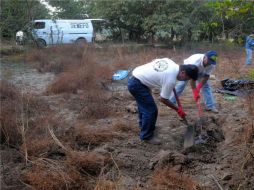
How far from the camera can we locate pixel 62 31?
67.0 feet

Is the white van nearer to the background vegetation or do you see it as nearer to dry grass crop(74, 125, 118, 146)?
the background vegetation

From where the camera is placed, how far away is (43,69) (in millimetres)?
13742

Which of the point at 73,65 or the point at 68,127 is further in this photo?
the point at 73,65

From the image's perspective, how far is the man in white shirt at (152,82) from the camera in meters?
5.24

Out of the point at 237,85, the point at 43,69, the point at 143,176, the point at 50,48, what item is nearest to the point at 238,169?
the point at 143,176

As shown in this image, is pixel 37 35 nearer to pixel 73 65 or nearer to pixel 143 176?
pixel 73 65

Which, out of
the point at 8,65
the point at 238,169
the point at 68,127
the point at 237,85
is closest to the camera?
the point at 238,169

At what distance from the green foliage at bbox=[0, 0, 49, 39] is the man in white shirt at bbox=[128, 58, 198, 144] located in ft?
43.2

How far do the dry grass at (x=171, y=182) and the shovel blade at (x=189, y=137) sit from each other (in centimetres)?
114

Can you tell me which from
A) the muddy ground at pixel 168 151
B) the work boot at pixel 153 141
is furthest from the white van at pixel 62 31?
the work boot at pixel 153 141

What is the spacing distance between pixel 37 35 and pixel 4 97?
11.2 m

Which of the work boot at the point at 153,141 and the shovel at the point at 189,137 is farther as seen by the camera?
the work boot at the point at 153,141

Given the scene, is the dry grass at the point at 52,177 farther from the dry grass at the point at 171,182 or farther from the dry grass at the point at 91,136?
the dry grass at the point at 91,136

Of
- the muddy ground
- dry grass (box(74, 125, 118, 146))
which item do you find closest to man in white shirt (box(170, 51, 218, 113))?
the muddy ground
